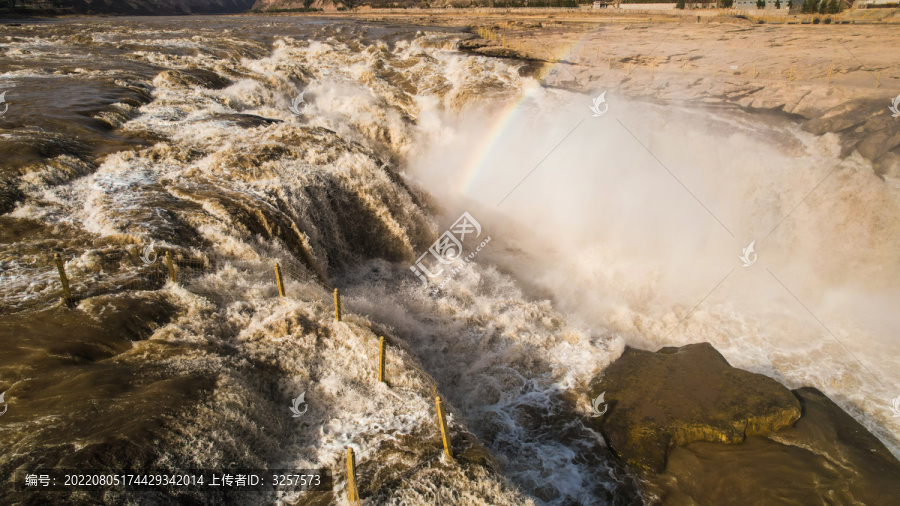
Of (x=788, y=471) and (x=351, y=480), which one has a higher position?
(x=351, y=480)

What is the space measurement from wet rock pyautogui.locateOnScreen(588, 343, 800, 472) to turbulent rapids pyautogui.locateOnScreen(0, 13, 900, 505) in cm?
45

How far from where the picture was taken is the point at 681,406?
22.8 ft

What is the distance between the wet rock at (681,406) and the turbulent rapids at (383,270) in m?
0.45

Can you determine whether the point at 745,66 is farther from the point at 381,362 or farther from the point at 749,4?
the point at 381,362

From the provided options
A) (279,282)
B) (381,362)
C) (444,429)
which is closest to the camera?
(444,429)

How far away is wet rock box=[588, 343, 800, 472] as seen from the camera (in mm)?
6570

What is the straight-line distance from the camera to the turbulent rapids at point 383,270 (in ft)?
16.1

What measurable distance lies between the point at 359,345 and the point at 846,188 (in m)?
13.6

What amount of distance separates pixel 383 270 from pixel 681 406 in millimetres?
6433

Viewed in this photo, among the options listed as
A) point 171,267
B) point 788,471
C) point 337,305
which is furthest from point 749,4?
point 171,267

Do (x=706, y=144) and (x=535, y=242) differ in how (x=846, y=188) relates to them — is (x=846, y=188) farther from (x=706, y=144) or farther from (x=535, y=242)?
(x=535, y=242)

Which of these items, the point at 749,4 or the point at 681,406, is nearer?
the point at 681,406

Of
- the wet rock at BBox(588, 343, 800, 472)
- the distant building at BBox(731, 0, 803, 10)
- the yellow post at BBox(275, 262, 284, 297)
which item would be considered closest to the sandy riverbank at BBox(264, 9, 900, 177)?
the distant building at BBox(731, 0, 803, 10)

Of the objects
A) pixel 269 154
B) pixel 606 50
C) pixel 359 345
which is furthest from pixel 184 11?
pixel 359 345
